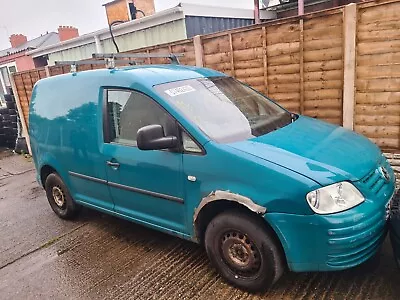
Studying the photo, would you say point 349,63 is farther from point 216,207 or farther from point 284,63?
point 216,207

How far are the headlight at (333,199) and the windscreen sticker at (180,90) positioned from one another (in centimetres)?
145

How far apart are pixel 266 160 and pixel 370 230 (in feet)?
2.71

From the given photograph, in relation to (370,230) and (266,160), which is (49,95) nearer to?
(266,160)

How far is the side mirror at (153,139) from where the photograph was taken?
8.01 ft

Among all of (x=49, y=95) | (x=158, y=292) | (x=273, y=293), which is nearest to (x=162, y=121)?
(x=158, y=292)

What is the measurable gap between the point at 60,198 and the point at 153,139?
2403 mm

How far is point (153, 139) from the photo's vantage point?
2459mm

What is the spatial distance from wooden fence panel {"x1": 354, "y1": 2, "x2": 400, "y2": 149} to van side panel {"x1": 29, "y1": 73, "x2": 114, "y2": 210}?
10.6 feet

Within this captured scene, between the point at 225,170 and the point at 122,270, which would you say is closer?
the point at 225,170

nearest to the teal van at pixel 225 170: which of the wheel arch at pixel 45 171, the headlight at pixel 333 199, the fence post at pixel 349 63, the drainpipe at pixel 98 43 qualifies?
the headlight at pixel 333 199

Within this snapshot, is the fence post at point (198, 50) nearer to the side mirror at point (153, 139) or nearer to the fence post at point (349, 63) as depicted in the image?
the fence post at point (349, 63)

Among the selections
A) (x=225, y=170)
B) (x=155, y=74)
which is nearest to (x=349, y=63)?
(x=155, y=74)

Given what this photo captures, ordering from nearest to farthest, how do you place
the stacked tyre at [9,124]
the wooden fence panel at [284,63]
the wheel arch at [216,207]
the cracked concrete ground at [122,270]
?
the wheel arch at [216,207] → the cracked concrete ground at [122,270] → the wooden fence panel at [284,63] → the stacked tyre at [9,124]

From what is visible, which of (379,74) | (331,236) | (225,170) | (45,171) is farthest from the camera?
(45,171)
